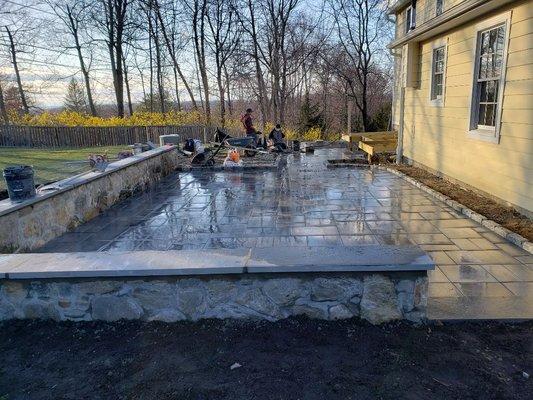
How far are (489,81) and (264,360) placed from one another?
5541 mm

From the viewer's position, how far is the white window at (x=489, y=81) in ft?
17.6

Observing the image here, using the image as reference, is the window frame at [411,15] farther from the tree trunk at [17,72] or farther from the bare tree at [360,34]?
the tree trunk at [17,72]

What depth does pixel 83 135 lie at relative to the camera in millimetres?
17391

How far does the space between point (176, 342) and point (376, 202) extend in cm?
425

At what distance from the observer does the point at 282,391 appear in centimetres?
206

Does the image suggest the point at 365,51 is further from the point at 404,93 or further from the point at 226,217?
the point at 226,217

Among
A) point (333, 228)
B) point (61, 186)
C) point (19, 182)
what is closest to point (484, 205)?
point (333, 228)

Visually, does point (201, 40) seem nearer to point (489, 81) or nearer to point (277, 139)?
point (277, 139)

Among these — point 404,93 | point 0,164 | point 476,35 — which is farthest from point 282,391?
point 0,164

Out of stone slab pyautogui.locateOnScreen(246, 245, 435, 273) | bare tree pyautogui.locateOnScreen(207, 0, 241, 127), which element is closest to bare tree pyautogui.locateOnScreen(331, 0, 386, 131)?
bare tree pyautogui.locateOnScreen(207, 0, 241, 127)

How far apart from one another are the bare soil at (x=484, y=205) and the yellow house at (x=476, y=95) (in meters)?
0.12

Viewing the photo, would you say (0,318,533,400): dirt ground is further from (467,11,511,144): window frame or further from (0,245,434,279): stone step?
(467,11,511,144): window frame

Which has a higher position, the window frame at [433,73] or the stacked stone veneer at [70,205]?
the window frame at [433,73]

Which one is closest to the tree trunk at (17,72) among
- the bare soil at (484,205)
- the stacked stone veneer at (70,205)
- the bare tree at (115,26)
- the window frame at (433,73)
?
the bare tree at (115,26)
